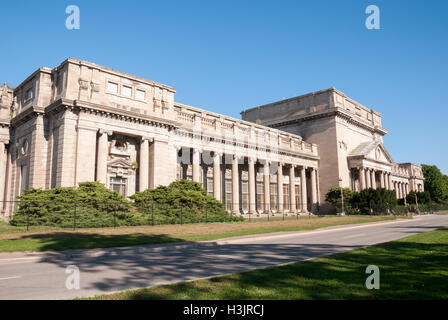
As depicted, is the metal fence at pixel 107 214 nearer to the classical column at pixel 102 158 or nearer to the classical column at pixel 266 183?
the classical column at pixel 102 158

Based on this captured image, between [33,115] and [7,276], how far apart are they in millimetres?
27023

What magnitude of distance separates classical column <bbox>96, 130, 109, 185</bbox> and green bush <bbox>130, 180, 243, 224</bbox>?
11.8 feet

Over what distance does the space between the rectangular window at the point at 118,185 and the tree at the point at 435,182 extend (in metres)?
115

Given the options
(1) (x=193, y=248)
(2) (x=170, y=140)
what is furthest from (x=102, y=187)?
(1) (x=193, y=248)

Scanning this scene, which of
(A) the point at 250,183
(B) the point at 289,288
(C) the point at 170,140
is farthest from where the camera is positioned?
(A) the point at 250,183

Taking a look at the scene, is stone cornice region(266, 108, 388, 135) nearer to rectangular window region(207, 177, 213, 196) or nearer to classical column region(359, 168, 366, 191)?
classical column region(359, 168, 366, 191)

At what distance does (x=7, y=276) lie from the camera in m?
9.73

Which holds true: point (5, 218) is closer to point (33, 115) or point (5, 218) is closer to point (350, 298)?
point (33, 115)

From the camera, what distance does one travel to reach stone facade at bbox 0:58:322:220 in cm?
3014

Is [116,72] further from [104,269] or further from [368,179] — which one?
[368,179]

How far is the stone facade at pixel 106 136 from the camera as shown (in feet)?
98.9

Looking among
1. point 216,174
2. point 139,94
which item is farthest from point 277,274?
point 216,174

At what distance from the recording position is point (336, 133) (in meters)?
58.9

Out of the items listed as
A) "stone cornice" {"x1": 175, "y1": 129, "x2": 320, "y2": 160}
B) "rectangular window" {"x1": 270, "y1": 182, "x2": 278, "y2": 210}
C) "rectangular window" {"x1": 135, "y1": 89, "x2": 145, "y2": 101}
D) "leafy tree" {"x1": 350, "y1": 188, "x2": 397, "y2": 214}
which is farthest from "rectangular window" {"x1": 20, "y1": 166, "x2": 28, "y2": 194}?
"leafy tree" {"x1": 350, "y1": 188, "x2": 397, "y2": 214}
